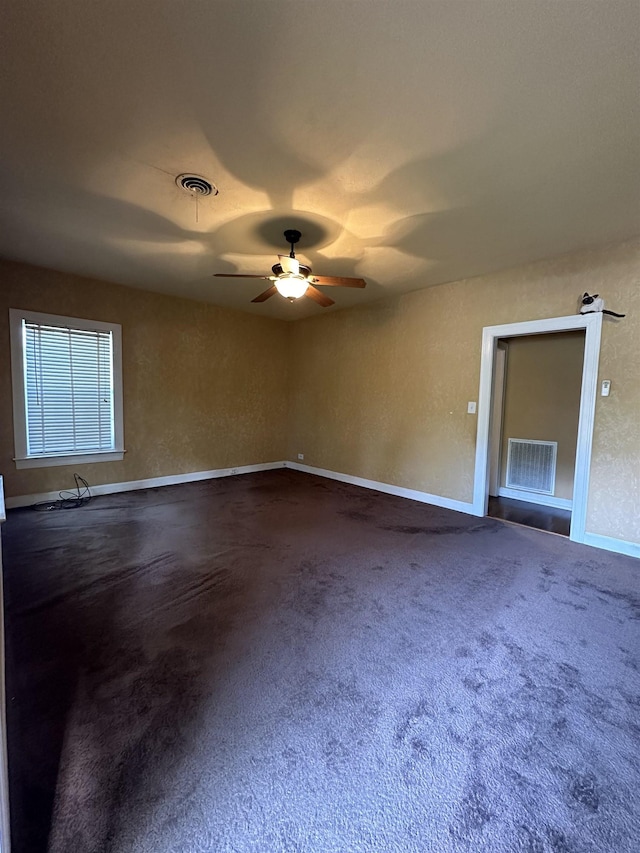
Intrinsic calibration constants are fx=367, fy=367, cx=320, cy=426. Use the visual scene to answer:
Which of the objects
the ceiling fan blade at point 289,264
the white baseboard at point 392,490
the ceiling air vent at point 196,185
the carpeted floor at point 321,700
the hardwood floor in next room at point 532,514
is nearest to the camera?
the carpeted floor at point 321,700

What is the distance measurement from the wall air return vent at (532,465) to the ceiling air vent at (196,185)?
4.70m

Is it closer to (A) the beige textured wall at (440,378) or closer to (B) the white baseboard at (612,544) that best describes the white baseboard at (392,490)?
(A) the beige textured wall at (440,378)

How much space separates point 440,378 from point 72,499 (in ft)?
15.4

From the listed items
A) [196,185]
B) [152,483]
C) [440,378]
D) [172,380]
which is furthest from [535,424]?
[152,483]

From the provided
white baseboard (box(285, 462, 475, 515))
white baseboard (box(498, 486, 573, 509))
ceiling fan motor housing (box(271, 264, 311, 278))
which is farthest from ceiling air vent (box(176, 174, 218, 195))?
white baseboard (box(498, 486, 573, 509))

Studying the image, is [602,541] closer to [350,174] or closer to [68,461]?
[350,174]

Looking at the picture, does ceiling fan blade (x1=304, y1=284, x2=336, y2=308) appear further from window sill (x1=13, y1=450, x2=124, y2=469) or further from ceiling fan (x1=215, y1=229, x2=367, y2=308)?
window sill (x1=13, y1=450, x2=124, y2=469)

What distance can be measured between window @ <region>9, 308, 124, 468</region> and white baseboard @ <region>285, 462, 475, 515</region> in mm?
2958

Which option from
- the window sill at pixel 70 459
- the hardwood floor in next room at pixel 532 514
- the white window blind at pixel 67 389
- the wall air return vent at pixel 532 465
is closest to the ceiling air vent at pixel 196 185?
the white window blind at pixel 67 389

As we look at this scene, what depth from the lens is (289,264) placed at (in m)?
2.76

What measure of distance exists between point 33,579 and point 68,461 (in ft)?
7.35

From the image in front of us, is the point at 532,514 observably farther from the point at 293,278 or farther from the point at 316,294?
the point at 293,278

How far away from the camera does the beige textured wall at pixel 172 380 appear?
414 cm

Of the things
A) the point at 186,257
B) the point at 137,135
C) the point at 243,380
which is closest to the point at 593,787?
the point at 137,135
